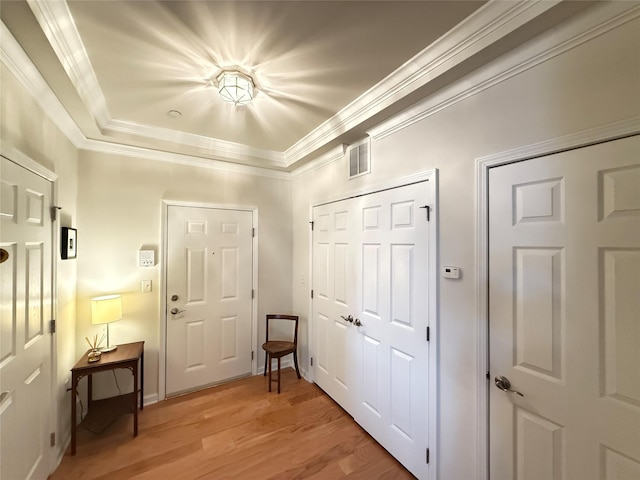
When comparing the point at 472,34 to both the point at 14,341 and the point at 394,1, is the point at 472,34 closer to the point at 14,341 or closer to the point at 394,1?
the point at 394,1

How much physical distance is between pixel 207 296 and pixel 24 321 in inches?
60.3

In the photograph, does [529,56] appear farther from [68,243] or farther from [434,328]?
[68,243]

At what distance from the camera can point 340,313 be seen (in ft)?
8.52

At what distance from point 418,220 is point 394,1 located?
117cm

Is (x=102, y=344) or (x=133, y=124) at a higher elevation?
(x=133, y=124)

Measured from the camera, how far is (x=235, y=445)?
211 cm

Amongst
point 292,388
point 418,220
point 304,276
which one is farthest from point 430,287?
point 292,388

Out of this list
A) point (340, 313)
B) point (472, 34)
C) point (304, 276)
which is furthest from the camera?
point (304, 276)

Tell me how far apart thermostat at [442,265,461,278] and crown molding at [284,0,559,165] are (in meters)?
1.11

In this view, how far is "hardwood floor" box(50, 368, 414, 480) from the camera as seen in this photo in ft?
6.09

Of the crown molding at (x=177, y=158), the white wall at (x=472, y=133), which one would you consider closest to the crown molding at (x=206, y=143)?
the crown molding at (x=177, y=158)

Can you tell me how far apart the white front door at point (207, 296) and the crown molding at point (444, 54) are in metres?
1.73

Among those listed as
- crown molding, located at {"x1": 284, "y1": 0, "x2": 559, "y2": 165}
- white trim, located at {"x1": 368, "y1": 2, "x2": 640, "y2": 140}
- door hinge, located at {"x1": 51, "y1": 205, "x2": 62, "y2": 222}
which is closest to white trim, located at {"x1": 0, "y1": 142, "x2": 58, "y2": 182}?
door hinge, located at {"x1": 51, "y1": 205, "x2": 62, "y2": 222}

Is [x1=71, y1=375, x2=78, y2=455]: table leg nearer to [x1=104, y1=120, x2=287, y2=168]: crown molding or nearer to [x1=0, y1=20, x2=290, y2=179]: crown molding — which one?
[x1=0, y1=20, x2=290, y2=179]: crown molding
